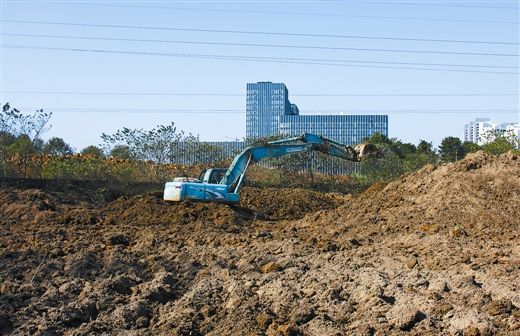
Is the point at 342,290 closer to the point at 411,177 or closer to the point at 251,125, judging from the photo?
the point at 411,177

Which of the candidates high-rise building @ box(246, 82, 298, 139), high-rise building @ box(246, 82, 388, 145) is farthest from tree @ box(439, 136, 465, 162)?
high-rise building @ box(246, 82, 298, 139)

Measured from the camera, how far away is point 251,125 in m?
52.8

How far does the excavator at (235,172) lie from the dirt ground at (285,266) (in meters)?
0.48

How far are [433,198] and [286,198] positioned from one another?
25.3ft

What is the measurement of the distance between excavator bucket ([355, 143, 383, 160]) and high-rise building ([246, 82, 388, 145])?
1903 cm

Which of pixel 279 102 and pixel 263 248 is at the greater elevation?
pixel 279 102

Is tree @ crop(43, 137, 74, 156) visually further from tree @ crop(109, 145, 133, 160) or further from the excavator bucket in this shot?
the excavator bucket

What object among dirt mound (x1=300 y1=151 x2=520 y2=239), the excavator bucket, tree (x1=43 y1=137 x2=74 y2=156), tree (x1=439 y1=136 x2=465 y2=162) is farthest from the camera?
tree (x1=439 y1=136 x2=465 y2=162)

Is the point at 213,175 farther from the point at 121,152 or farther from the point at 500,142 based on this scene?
the point at 500,142

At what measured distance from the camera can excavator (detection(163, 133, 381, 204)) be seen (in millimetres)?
18375

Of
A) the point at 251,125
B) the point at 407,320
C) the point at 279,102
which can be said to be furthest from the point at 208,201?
the point at 251,125

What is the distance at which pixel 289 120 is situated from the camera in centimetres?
4725

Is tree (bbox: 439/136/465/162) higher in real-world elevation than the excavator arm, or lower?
higher

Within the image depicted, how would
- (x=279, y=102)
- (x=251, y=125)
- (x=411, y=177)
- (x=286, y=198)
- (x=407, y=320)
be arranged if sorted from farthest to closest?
(x=251, y=125)
(x=279, y=102)
(x=286, y=198)
(x=411, y=177)
(x=407, y=320)
